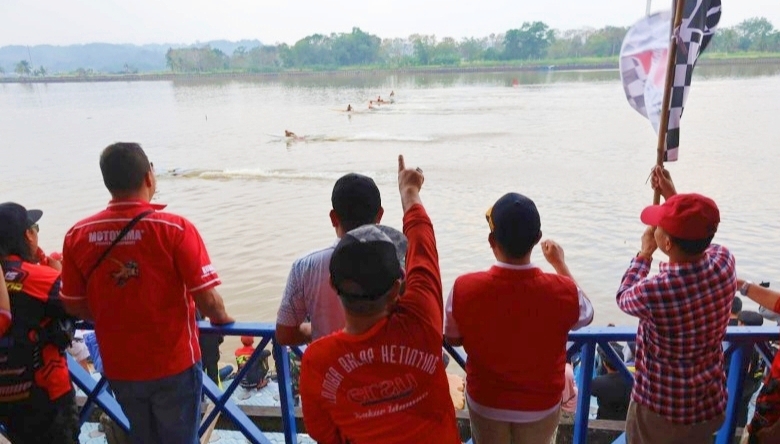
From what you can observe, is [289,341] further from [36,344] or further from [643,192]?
[643,192]

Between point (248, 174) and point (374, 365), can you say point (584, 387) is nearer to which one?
point (374, 365)

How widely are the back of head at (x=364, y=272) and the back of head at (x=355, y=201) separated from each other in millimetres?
467

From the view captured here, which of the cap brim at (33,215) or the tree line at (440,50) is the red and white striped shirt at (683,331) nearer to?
the cap brim at (33,215)

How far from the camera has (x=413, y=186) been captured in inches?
85.1

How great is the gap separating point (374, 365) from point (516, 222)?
0.71 m

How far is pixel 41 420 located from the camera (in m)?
2.40

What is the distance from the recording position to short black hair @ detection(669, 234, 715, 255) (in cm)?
200

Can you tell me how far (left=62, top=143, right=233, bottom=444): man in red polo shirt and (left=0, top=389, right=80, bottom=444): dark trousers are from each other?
0.31 m

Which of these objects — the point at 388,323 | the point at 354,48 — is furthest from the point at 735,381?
the point at 354,48

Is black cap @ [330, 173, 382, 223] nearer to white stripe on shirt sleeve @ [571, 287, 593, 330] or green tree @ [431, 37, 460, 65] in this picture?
white stripe on shirt sleeve @ [571, 287, 593, 330]

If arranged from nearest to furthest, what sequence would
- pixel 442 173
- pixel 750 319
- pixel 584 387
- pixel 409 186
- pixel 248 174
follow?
pixel 409 186
pixel 584 387
pixel 750 319
pixel 442 173
pixel 248 174

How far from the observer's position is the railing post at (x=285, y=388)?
2.64 m

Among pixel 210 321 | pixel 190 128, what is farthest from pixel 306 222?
pixel 190 128

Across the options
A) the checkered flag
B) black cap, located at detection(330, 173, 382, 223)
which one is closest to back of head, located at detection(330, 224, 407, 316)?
black cap, located at detection(330, 173, 382, 223)
